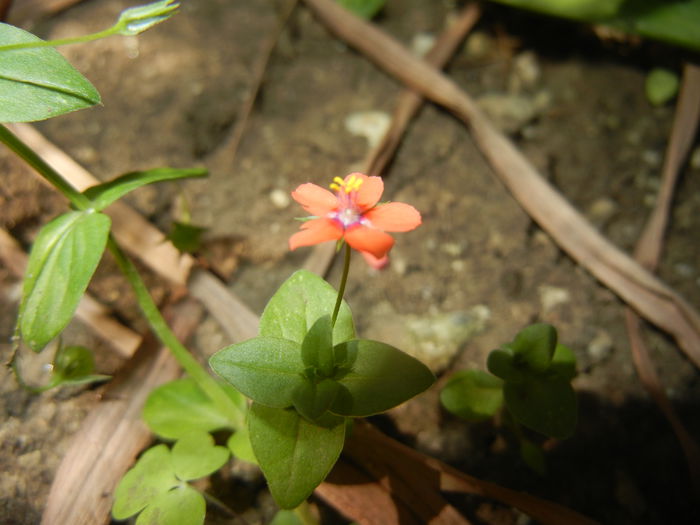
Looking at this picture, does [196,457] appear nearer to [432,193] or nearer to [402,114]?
[432,193]

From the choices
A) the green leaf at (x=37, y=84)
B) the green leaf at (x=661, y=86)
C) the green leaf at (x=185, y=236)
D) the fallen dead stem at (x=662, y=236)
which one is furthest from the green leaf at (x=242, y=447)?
the green leaf at (x=661, y=86)

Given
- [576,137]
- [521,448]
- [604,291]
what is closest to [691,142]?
[576,137]

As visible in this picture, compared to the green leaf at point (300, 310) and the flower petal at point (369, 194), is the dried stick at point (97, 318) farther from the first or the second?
the flower petal at point (369, 194)

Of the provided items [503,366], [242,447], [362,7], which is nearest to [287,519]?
[242,447]

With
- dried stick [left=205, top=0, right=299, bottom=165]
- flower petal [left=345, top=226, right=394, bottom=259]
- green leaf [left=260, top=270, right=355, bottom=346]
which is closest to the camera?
flower petal [left=345, top=226, right=394, bottom=259]

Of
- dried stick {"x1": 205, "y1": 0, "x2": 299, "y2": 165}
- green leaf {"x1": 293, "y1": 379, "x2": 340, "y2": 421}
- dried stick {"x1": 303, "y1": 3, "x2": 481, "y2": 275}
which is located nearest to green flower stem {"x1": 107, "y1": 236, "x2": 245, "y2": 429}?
green leaf {"x1": 293, "y1": 379, "x2": 340, "y2": 421}

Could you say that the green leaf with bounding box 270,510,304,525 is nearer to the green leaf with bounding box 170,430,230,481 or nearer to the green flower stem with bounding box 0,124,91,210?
the green leaf with bounding box 170,430,230,481
